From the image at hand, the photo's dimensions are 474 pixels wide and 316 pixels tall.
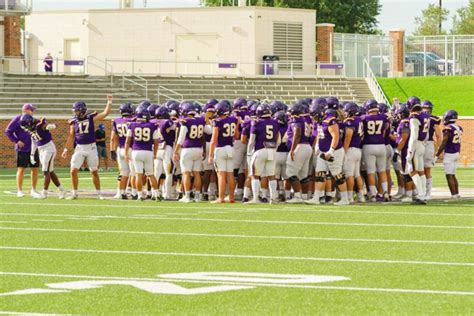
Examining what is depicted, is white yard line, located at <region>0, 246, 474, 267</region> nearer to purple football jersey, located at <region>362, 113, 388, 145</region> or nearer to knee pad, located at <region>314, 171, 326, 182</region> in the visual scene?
knee pad, located at <region>314, 171, 326, 182</region>

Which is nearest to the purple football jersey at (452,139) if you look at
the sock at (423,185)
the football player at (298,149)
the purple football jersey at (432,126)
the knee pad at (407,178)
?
the purple football jersey at (432,126)

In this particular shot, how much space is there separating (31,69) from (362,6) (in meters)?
27.3

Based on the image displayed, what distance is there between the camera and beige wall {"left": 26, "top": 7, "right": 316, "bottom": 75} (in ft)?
180

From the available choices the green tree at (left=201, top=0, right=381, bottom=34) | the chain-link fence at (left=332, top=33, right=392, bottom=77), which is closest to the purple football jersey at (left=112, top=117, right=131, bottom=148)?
the chain-link fence at (left=332, top=33, right=392, bottom=77)

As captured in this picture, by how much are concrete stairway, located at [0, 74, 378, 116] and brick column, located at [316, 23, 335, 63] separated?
6.02m

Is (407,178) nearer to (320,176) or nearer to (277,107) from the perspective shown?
(320,176)

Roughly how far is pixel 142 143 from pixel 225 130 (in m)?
1.60

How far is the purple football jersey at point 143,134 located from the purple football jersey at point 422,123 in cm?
465

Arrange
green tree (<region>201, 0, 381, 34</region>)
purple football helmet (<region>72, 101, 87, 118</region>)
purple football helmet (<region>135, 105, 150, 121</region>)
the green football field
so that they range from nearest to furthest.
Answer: the green football field < purple football helmet (<region>135, 105, 150, 121</region>) < purple football helmet (<region>72, 101, 87, 118</region>) < green tree (<region>201, 0, 381, 34</region>)

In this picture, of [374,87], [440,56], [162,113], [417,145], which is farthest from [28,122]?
[440,56]

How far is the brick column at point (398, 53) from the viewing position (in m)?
57.3

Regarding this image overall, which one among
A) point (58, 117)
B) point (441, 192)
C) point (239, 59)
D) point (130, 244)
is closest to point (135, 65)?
point (239, 59)

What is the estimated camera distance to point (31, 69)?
5269 cm

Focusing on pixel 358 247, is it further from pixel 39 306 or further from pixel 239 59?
pixel 239 59
